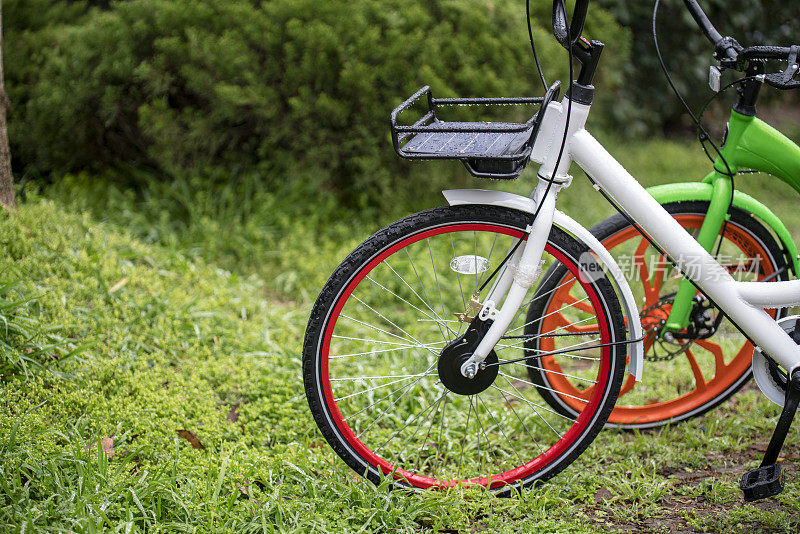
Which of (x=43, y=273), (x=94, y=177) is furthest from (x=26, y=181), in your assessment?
(x=43, y=273)

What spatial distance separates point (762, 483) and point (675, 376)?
100cm

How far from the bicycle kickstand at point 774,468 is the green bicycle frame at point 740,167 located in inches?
17.0

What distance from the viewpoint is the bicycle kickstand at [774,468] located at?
7.30ft

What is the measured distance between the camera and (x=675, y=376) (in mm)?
3201

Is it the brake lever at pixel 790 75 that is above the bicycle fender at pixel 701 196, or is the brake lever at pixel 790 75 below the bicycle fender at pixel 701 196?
above

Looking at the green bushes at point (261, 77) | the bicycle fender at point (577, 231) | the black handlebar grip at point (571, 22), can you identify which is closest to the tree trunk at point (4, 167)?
the green bushes at point (261, 77)

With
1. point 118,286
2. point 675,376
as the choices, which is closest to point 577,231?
point 675,376

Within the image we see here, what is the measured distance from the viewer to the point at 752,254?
2.62 meters

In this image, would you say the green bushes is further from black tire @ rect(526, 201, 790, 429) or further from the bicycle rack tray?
the bicycle rack tray

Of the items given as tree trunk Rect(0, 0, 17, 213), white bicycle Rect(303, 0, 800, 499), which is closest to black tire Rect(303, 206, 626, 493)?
white bicycle Rect(303, 0, 800, 499)

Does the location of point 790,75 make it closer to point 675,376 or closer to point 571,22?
point 571,22

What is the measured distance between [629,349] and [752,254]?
0.75 m

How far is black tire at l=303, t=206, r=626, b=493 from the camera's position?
6.98ft

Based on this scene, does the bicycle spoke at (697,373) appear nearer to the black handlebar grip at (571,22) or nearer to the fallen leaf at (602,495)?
the fallen leaf at (602,495)
